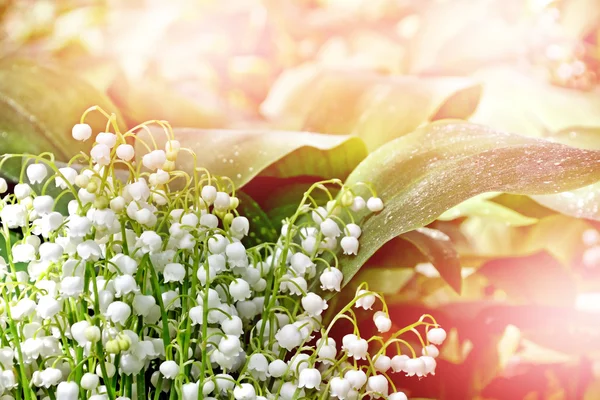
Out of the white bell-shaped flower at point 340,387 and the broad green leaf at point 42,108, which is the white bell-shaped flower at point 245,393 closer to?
the white bell-shaped flower at point 340,387

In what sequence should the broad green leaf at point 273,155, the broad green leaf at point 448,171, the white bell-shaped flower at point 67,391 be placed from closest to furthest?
the white bell-shaped flower at point 67,391, the broad green leaf at point 448,171, the broad green leaf at point 273,155

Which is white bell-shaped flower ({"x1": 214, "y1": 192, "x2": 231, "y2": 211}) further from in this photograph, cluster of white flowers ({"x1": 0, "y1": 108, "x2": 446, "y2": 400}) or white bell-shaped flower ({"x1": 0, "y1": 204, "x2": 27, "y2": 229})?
white bell-shaped flower ({"x1": 0, "y1": 204, "x2": 27, "y2": 229})

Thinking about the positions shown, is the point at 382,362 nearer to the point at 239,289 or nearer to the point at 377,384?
the point at 377,384

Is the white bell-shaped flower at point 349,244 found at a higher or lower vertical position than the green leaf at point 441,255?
higher

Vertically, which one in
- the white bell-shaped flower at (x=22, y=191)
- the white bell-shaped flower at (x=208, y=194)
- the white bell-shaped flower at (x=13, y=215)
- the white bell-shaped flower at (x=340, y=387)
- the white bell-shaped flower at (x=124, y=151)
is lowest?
the white bell-shaped flower at (x=340, y=387)

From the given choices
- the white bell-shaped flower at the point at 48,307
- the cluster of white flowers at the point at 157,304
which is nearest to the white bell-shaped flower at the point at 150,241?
the cluster of white flowers at the point at 157,304

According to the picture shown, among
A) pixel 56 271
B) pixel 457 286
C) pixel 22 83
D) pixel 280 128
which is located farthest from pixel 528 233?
pixel 22 83

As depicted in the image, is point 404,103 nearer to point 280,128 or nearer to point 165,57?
point 280,128

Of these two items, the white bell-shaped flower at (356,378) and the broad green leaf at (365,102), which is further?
the broad green leaf at (365,102)
